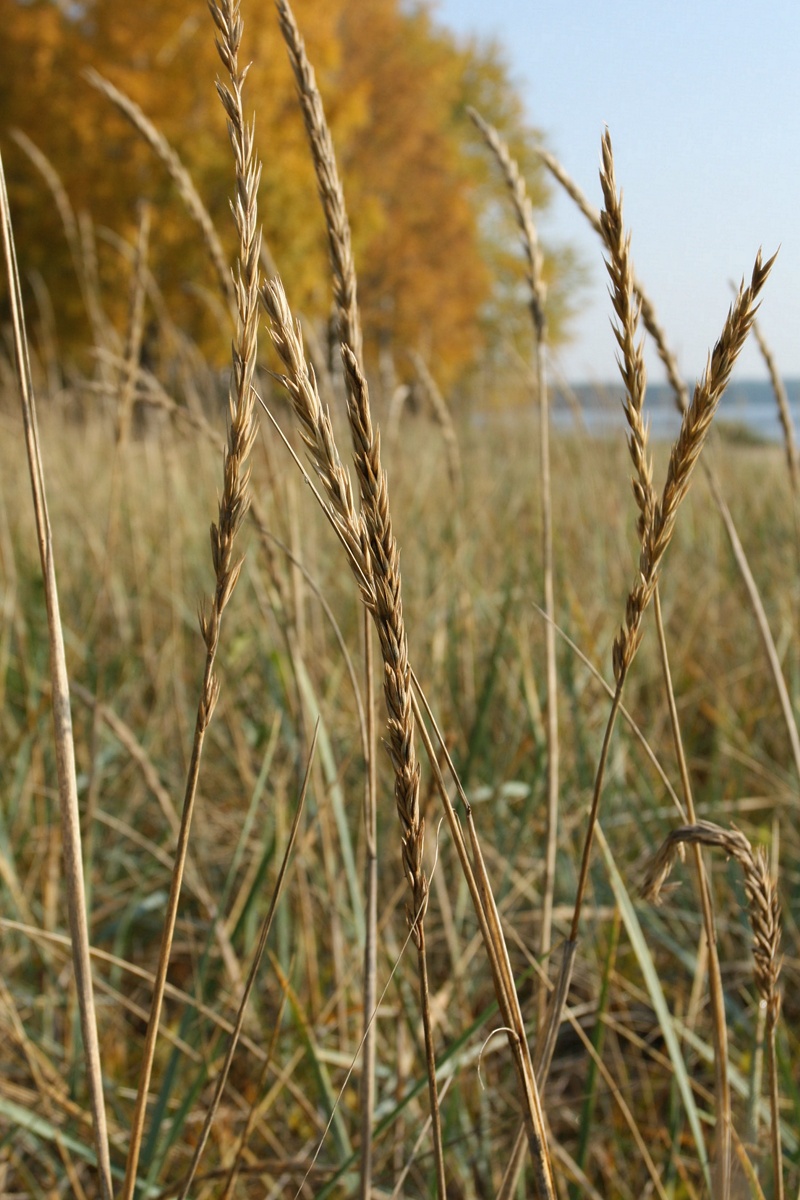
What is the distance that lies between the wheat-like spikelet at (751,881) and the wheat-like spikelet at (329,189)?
357 mm

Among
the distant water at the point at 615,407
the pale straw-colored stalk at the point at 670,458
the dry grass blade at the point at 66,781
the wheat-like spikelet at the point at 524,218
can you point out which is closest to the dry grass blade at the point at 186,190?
the wheat-like spikelet at the point at 524,218

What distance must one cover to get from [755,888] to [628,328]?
0.35 m

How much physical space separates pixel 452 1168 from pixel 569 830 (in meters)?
0.70

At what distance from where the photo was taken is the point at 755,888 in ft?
2.02

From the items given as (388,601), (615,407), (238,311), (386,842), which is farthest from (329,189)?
(615,407)

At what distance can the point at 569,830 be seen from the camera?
182 centimetres

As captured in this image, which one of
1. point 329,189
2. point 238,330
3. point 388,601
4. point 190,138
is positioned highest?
point 190,138

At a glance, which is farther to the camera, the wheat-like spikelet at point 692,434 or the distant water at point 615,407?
the distant water at point 615,407

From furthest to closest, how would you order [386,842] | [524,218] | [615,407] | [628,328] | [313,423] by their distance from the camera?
[615,407], [386,842], [524,218], [628,328], [313,423]

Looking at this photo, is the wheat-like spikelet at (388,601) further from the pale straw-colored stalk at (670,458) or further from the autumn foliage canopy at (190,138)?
the autumn foliage canopy at (190,138)

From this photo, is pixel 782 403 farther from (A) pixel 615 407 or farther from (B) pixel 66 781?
(A) pixel 615 407

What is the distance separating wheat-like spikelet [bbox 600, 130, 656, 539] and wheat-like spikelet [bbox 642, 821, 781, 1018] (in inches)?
7.2

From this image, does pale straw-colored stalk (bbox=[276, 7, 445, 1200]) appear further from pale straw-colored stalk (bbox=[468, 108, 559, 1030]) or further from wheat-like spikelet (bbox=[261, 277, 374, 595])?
pale straw-colored stalk (bbox=[468, 108, 559, 1030])

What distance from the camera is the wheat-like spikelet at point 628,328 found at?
22.6 inches
